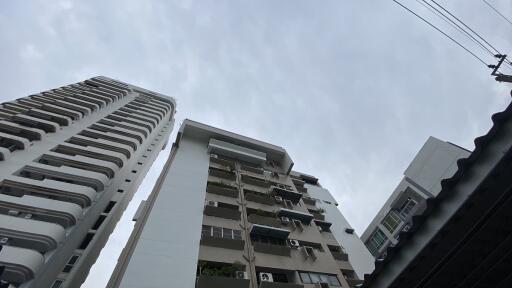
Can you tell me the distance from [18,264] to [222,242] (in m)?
9.96

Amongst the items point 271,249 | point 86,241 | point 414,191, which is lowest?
point 271,249

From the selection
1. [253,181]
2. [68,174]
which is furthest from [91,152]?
[253,181]

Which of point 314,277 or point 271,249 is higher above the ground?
point 271,249

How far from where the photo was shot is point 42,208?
16594 millimetres

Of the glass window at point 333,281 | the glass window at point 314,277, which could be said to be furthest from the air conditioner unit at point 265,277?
the glass window at point 333,281

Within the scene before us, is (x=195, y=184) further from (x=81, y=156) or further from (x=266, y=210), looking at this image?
(x=81, y=156)

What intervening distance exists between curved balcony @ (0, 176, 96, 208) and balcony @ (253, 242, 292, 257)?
12.1 m

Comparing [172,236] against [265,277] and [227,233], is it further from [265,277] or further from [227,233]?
[265,277]

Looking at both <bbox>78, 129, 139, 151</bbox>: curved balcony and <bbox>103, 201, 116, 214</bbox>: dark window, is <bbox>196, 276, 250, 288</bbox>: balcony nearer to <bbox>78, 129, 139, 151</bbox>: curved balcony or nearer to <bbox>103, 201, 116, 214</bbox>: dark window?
<bbox>103, 201, 116, 214</bbox>: dark window

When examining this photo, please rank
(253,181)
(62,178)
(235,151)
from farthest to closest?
(235,151) < (253,181) < (62,178)

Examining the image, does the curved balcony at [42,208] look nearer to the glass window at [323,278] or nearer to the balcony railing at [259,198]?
the balcony railing at [259,198]

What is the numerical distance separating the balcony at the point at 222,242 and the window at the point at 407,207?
22007mm

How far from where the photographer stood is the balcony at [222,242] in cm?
1648

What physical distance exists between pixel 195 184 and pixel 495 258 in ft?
61.8
